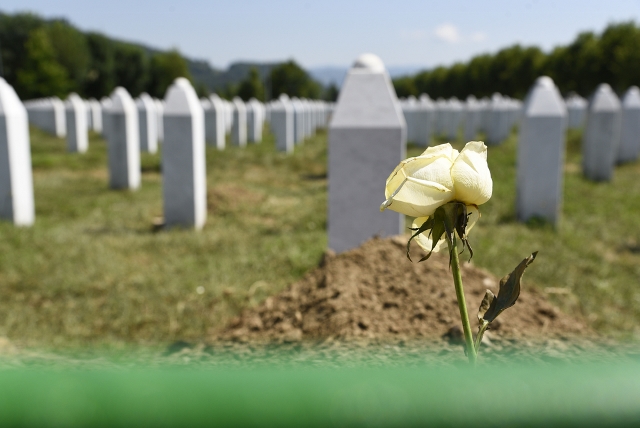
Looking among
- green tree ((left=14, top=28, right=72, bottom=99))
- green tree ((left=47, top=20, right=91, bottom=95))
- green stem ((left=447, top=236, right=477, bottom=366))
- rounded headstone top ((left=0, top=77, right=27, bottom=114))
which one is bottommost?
green stem ((left=447, top=236, right=477, bottom=366))

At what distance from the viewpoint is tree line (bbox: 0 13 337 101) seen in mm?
43375

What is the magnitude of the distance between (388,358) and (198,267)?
4234 millimetres

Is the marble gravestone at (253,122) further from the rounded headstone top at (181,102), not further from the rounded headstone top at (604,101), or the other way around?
the rounded headstone top at (181,102)

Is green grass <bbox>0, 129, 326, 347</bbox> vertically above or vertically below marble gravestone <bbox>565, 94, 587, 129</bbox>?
below

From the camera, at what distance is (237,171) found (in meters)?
14.1

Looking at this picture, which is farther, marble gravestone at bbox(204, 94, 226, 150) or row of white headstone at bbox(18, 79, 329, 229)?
marble gravestone at bbox(204, 94, 226, 150)

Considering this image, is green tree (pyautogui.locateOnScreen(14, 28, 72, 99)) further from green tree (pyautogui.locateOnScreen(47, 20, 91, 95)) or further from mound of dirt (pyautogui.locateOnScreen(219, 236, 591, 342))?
mound of dirt (pyautogui.locateOnScreen(219, 236, 591, 342))

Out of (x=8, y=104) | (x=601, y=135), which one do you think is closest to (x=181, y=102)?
(x=8, y=104)

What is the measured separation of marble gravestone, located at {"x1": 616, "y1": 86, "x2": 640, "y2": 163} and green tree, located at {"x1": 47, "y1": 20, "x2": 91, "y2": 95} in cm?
4519

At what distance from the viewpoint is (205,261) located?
5867 mm

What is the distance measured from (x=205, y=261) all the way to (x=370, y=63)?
250 centimetres

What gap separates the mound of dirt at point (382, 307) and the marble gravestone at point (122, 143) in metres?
8.49

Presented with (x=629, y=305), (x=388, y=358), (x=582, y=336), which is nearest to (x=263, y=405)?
(x=388, y=358)

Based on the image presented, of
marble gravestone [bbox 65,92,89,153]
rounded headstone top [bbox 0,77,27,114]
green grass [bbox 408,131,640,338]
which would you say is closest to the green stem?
green grass [bbox 408,131,640,338]
